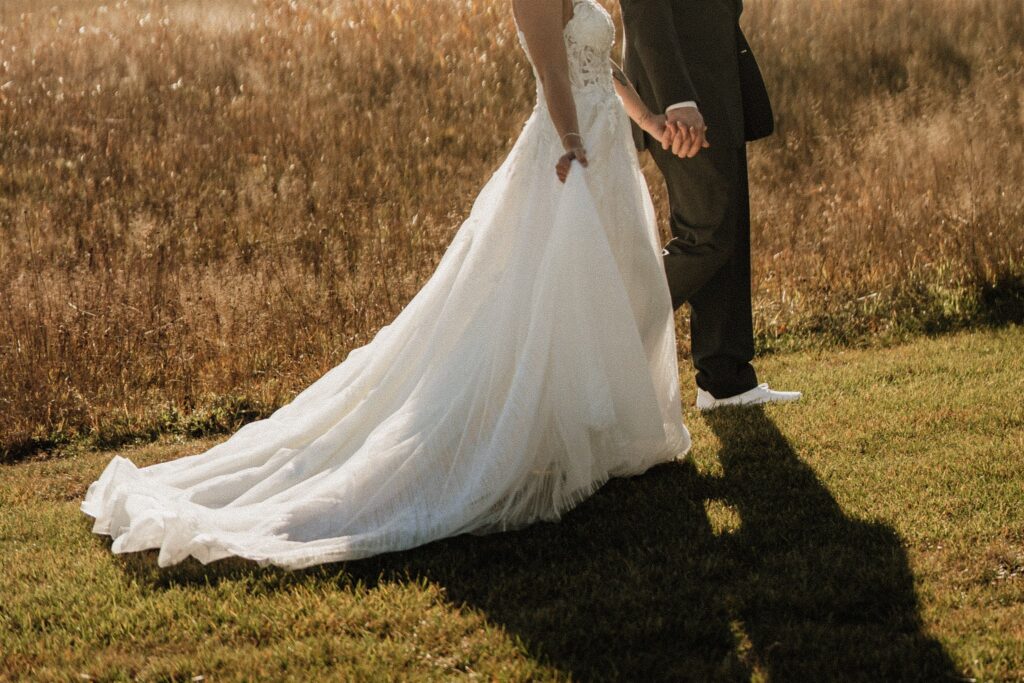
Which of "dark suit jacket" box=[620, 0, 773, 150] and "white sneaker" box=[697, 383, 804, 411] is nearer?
"dark suit jacket" box=[620, 0, 773, 150]

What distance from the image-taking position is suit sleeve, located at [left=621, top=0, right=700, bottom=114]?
4.44 meters

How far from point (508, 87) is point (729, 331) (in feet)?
20.5

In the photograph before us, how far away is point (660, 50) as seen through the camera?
450 cm

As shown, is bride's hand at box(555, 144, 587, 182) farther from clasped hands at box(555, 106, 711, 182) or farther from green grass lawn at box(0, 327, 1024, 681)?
green grass lawn at box(0, 327, 1024, 681)

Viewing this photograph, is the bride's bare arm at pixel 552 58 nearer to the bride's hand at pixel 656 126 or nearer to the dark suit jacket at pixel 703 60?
the bride's hand at pixel 656 126

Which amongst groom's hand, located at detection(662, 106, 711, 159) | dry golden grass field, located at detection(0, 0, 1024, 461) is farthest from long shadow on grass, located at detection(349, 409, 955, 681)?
dry golden grass field, located at detection(0, 0, 1024, 461)

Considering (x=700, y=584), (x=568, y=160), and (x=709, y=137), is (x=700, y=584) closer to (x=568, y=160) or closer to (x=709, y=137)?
(x=568, y=160)

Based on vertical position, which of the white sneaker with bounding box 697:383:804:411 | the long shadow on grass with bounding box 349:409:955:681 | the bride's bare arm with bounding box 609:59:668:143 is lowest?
the white sneaker with bounding box 697:383:804:411

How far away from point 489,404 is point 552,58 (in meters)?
1.20

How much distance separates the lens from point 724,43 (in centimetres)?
473

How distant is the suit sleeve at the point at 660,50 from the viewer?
444 cm

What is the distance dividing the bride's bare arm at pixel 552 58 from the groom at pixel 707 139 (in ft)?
1.97

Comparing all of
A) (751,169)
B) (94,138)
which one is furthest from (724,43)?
(94,138)

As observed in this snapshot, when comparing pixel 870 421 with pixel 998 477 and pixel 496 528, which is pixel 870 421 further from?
pixel 496 528
